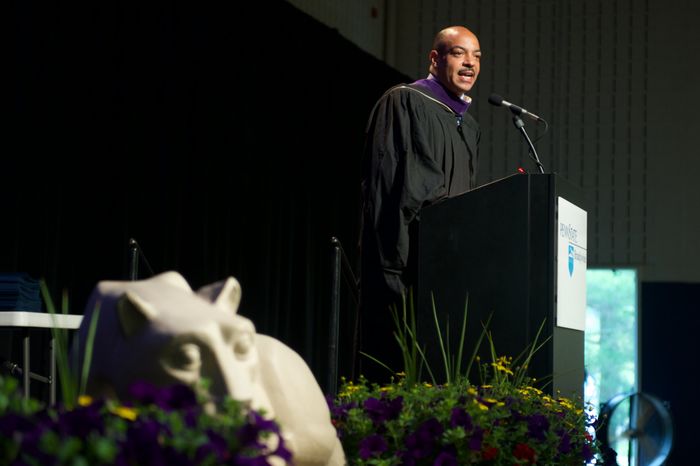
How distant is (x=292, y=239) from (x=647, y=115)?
3127 mm

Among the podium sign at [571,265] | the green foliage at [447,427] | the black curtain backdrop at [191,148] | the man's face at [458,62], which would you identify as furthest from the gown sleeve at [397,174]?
the black curtain backdrop at [191,148]

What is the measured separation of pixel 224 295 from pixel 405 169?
2.32m

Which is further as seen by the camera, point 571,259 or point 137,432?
point 571,259

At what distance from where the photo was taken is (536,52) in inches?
329

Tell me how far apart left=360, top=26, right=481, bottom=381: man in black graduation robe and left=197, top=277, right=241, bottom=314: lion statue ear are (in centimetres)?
213

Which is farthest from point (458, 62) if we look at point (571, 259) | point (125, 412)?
point (125, 412)

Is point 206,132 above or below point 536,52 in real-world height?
below

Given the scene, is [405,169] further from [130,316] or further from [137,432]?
[137,432]

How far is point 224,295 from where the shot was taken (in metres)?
1.49

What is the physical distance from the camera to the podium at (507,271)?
3.13 metres

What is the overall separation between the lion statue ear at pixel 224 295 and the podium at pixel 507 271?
1701 mm

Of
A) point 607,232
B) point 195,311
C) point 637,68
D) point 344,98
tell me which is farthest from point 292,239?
point 195,311

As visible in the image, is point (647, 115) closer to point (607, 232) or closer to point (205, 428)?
point (607, 232)

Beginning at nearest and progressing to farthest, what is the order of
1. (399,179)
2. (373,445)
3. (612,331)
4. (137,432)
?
(137,432)
(373,445)
(399,179)
(612,331)
